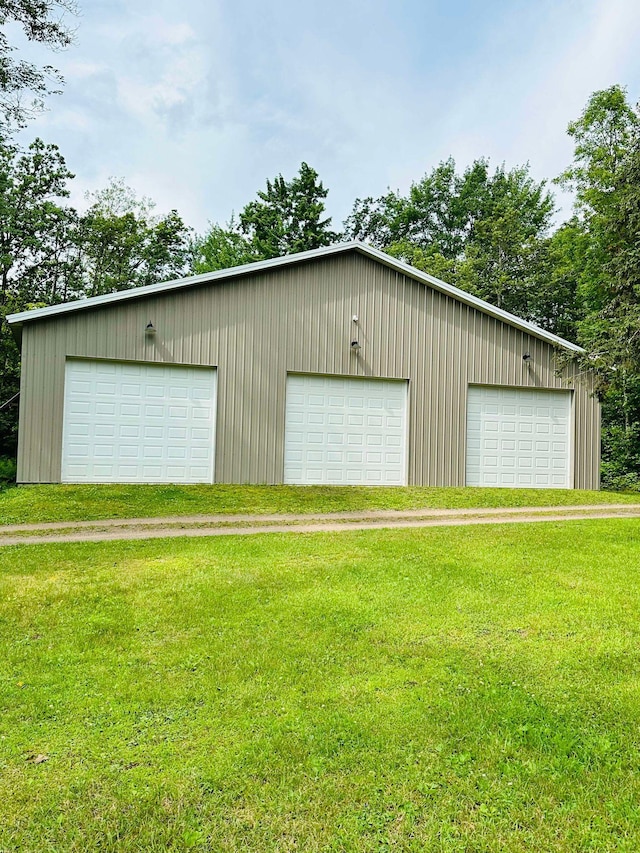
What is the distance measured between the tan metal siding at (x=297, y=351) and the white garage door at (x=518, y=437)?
0.32 meters

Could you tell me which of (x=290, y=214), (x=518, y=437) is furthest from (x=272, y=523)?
(x=290, y=214)

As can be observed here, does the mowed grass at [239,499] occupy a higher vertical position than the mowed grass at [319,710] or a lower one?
higher

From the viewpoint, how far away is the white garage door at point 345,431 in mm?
12305

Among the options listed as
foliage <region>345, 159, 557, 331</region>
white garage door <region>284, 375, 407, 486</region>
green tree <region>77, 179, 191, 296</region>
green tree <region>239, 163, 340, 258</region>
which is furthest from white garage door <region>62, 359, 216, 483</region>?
green tree <region>239, 163, 340, 258</region>

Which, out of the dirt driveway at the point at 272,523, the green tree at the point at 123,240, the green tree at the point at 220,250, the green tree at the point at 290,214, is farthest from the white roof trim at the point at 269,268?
the green tree at the point at 290,214

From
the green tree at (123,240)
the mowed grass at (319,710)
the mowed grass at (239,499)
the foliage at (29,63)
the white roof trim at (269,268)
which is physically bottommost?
the mowed grass at (319,710)

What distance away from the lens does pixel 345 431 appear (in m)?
12.5

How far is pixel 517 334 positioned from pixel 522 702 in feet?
38.9

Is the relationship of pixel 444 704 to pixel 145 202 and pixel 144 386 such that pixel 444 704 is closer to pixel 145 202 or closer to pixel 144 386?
pixel 144 386

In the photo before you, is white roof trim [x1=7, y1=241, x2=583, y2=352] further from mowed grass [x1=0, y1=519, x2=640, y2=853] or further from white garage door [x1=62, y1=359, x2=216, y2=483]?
mowed grass [x1=0, y1=519, x2=640, y2=853]

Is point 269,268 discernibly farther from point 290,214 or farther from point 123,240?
point 290,214

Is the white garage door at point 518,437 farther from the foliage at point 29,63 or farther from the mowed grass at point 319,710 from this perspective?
the foliage at point 29,63

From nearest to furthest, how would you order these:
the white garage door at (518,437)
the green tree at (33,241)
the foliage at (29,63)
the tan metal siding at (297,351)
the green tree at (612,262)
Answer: the foliage at (29,63)
the tan metal siding at (297,351)
the green tree at (612,262)
the white garage door at (518,437)
the green tree at (33,241)

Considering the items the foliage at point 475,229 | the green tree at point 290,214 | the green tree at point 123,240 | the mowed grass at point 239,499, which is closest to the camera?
the mowed grass at point 239,499
